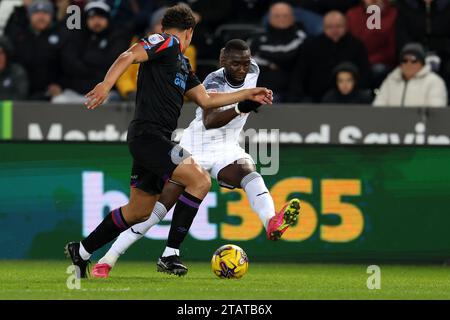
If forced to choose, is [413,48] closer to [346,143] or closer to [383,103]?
[383,103]

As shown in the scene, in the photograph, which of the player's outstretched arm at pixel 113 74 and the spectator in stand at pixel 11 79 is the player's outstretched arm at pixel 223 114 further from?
the spectator in stand at pixel 11 79

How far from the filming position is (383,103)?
1373 centimetres

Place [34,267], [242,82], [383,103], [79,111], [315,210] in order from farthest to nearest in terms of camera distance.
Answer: [383,103]
[79,111]
[315,210]
[34,267]
[242,82]

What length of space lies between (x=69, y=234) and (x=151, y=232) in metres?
0.83

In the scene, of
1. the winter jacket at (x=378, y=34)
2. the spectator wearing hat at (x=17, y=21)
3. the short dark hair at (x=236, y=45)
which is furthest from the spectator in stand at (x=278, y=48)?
the short dark hair at (x=236, y=45)

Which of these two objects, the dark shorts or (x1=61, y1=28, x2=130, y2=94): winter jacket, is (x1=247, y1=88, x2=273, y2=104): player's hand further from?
(x1=61, y1=28, x2=130, y2=94): winter jacket

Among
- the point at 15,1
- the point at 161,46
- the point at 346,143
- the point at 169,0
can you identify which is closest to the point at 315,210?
the point at 346,143

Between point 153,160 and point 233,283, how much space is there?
1140mm

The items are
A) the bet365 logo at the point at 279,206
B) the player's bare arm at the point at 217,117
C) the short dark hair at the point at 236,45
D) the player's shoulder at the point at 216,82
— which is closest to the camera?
the player's bare arm at the point at 217,117

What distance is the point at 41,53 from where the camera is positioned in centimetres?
1498

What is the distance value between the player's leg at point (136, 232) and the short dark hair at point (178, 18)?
Answer: 57.0 inches

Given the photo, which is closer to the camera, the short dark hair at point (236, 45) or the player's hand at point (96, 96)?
the player's hand at point (96, 96)

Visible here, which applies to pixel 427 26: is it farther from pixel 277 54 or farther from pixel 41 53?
pixel 41 53

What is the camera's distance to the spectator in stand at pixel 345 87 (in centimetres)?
1385
